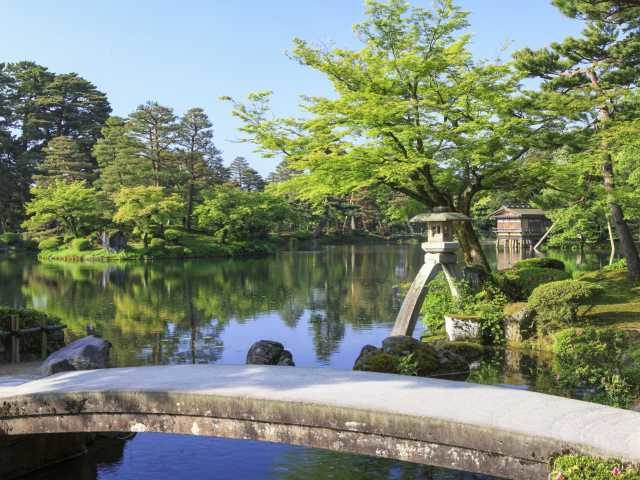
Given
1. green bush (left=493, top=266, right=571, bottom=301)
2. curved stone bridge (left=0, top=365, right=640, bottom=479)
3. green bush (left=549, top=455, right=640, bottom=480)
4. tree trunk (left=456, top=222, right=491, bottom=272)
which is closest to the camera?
green bush (left=549, top=455, right=640, bottom=480)

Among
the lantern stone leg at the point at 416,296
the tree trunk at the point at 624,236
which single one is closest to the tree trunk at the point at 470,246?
the lantern stone leg at the point at 416,296

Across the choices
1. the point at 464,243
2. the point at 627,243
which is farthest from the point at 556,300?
the point at 627,243

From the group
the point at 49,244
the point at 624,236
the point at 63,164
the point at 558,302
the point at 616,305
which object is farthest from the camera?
the point at 63,164

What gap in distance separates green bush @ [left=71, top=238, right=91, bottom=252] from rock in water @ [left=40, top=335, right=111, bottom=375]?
130ft

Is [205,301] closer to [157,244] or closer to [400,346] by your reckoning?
[400,346]

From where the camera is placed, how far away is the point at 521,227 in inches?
1877

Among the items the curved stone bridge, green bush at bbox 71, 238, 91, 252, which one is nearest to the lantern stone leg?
the curved stone bridge

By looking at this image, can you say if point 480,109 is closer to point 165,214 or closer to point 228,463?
point 228,463

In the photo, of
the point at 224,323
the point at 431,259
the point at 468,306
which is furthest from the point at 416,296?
the point at 224,323

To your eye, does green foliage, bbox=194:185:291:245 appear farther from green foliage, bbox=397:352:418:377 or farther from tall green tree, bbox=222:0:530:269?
green foliage, bbox=397:352:418:377

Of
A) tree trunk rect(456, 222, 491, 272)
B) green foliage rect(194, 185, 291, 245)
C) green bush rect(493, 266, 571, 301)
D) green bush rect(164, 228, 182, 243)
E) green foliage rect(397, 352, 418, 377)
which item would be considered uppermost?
green foliage rect(194, 185, 291, 245)

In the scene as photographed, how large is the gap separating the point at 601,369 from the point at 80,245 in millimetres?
44553

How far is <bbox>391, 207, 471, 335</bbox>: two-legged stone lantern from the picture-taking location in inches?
551

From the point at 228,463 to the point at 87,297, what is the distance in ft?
61.0
